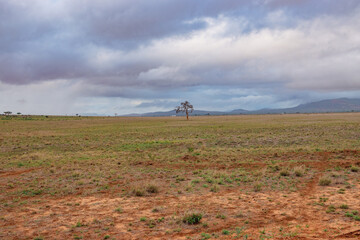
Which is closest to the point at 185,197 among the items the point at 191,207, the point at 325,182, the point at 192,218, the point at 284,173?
the point at 191,207

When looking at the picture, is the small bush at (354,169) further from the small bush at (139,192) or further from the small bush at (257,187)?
the small bush at (139,192)

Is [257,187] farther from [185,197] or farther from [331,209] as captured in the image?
[185,197]

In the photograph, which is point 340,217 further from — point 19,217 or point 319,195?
point 19,217

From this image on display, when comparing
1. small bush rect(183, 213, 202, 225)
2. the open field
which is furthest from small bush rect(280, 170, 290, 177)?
small bush rect(183, 213, 202, 225)

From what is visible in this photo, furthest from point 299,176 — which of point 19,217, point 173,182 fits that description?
point 19,217

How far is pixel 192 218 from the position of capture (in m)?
9.51

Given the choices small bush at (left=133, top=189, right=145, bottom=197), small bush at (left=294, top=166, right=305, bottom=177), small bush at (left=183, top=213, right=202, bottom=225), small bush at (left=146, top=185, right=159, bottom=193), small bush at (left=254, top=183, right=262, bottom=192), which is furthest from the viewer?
small bush at (left=294, top=166, right=305, bottom=177)

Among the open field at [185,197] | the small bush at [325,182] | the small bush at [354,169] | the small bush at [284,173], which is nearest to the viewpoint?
the open field at [185,197]

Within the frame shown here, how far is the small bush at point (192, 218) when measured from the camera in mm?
9422

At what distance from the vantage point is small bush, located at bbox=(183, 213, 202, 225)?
9.42m

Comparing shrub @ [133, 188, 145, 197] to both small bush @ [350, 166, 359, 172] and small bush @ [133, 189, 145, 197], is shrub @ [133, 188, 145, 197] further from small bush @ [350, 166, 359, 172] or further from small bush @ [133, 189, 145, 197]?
small bush @ [350, 166, 359, 172]

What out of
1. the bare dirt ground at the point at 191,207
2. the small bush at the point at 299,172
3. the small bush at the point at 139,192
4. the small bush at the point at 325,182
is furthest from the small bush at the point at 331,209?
the small bush at the point at 139,192

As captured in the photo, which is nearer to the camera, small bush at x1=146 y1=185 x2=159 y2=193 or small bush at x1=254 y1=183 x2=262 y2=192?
small bush at x1=254 y1=183 x2=262 y2=192

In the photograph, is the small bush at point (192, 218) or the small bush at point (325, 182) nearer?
the small bush at point (192, 218)
